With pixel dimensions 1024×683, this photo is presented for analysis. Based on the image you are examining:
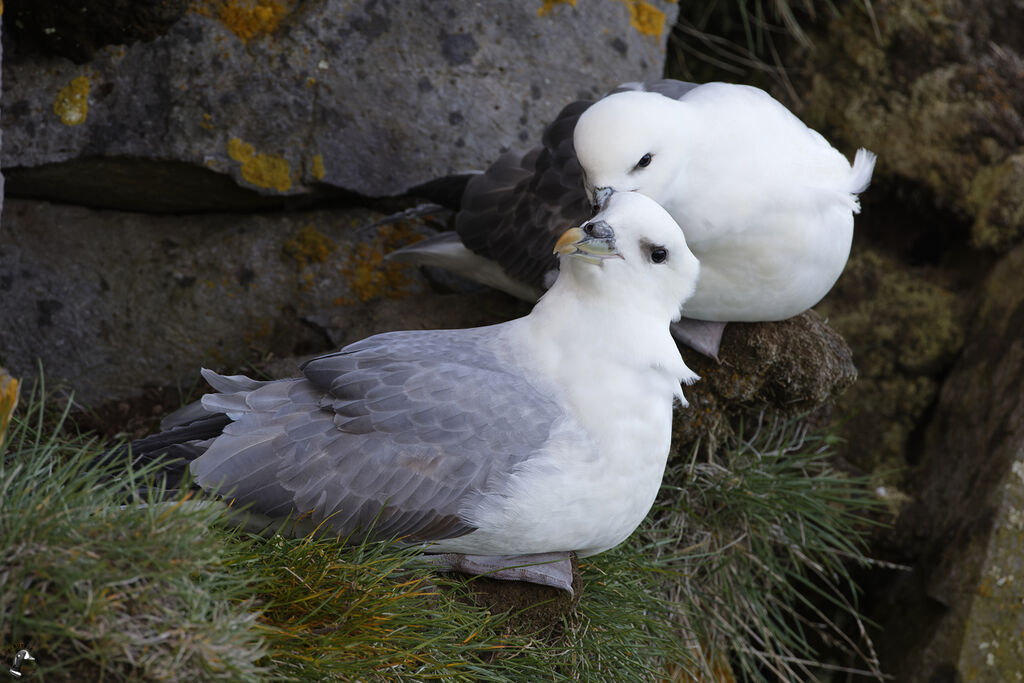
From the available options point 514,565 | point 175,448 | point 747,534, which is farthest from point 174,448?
point 747,534

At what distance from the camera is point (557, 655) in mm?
2771

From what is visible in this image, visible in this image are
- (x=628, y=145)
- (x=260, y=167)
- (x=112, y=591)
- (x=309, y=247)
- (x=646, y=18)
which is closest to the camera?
(x=112, y=591)

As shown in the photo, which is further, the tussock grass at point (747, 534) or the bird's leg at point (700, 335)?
the tussock grass at point (747, 534)

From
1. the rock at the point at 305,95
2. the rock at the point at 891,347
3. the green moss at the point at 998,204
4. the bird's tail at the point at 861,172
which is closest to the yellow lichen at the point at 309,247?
the rock at the point at 305,95

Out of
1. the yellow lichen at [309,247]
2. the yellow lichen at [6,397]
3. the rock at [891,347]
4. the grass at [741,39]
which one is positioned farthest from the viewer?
the grass at [741,39]

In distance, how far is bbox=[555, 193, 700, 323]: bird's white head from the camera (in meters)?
2.50

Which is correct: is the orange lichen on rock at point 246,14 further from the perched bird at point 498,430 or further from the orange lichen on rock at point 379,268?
the perched bird at point 498,430

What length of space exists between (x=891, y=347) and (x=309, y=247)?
8.22ft

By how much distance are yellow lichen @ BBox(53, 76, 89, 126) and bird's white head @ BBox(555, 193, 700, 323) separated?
187 centimetres

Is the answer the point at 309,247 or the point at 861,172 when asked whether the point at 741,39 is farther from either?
the point at 309,247

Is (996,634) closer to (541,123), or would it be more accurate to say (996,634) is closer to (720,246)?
(720,246)

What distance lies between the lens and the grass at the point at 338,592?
1.88 m

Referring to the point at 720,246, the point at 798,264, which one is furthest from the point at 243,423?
the point at 798,264

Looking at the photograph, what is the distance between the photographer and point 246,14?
3.74 m
